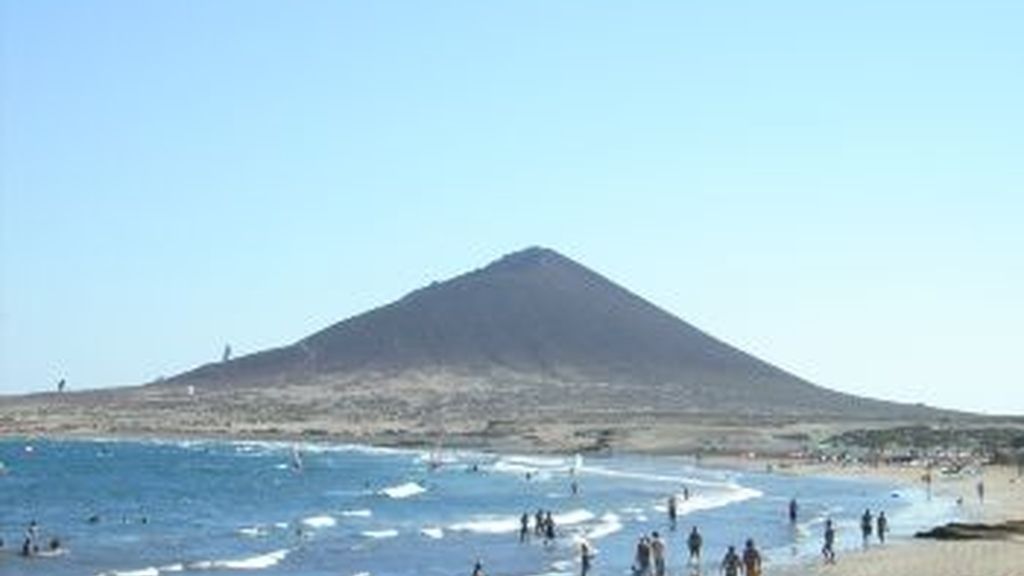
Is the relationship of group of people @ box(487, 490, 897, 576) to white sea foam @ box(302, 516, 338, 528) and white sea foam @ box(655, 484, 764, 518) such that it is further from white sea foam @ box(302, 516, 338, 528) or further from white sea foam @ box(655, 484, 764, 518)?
white sea foam @ box(302, 516, 338, 528)

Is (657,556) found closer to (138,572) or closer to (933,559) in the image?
(933,559)

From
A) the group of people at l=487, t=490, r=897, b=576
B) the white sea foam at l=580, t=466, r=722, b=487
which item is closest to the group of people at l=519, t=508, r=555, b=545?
the group of people at l=487, t=490, r=897, b=576

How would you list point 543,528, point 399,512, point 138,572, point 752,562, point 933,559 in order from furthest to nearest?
point 399,512 < point 543,528 < point 138,572 < point 933,559 < point 752,562

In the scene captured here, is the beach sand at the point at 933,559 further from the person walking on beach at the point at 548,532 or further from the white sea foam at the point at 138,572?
the white sea foam at the point at 138,572

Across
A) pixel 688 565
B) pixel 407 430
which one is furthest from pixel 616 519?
pixel 407 430

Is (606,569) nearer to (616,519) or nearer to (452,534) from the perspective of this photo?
(452,534)

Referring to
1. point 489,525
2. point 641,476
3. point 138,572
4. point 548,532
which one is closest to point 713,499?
point 489,525

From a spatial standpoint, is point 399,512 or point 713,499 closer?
point 399,512
